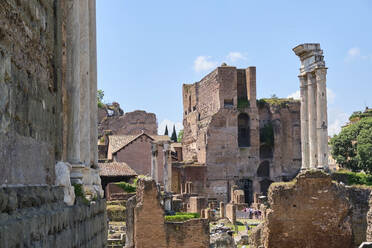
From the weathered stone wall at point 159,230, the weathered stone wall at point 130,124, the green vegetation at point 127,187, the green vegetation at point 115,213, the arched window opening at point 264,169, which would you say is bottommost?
the green vegetation at point 115,213

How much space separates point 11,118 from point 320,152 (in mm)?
22690

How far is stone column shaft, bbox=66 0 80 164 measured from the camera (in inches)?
288

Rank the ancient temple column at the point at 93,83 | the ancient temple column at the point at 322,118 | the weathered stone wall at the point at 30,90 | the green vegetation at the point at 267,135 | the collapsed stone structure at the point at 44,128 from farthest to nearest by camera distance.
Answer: the green vegetation at the point at 267,135 → the ancient temple column at the point at 322,118 → the ancient temple column at the point at 93,83 → the weathered stone wall at the point at 30,90 → the collapsed stone structure at the point at 44,128

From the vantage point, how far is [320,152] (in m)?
25.5

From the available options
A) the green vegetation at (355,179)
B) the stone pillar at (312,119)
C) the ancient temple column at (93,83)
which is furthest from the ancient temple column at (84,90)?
the green vegetation at (355,179)

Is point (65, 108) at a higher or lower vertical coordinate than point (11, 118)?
higher

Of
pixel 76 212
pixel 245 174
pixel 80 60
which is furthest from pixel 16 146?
pixel 245 174

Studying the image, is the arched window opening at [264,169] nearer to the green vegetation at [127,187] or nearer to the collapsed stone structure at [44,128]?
the green vegetation at [127,187]

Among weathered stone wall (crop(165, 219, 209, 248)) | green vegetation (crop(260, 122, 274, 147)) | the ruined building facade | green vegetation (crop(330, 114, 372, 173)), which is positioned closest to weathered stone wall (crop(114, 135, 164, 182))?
the ruined building facade

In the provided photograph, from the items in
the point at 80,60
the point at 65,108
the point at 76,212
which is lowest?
the point at 76,212

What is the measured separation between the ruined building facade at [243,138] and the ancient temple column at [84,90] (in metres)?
40.9

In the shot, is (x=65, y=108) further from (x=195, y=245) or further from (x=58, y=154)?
(x=195, y=245)

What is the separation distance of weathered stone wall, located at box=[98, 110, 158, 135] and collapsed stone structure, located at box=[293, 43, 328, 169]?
38844mm

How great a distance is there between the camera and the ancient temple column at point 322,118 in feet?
83.4
